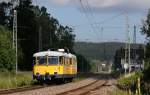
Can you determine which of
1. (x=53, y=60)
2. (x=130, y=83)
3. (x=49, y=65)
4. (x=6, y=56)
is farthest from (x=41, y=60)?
(x=6, y=56)

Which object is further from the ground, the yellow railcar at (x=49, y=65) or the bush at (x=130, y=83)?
the yellow railcar at (x=49, y=65)

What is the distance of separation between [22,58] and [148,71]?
228 feet

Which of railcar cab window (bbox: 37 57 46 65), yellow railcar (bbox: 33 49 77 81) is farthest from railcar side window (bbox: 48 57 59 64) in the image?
railcar cab window (bbox: 37 57 46 65)

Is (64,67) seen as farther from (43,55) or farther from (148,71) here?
(148,71)

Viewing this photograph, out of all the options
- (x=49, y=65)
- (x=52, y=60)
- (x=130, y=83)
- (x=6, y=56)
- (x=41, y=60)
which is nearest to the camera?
(x=130, y=83)

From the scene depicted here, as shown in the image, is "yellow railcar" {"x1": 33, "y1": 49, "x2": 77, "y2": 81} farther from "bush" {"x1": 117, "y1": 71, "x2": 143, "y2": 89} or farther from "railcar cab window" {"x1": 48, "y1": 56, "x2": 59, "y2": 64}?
"bush" {"x1": 117, "y1": 71, "x2": 143, "y2": 89}

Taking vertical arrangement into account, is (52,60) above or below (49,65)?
above

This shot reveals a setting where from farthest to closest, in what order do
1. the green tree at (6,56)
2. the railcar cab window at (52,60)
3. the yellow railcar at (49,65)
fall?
1. the green tree at (6,56)
2. the railcar cab window at (52,60)
3. the yellow railcar at (49,65)

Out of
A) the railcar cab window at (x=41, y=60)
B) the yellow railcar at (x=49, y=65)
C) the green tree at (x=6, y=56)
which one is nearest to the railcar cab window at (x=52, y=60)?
the yellow railcar at (x=49, y=65)

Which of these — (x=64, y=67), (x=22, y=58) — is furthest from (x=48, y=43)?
(x=64, y=67)

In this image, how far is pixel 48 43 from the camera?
131375 mm

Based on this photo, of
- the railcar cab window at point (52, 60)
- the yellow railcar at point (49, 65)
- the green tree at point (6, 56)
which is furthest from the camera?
the green tree at point (6, 56)

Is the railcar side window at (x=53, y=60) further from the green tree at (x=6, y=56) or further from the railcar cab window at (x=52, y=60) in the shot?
the green tree at (x=6, y=56)

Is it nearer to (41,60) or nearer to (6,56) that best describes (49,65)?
(41,60)
